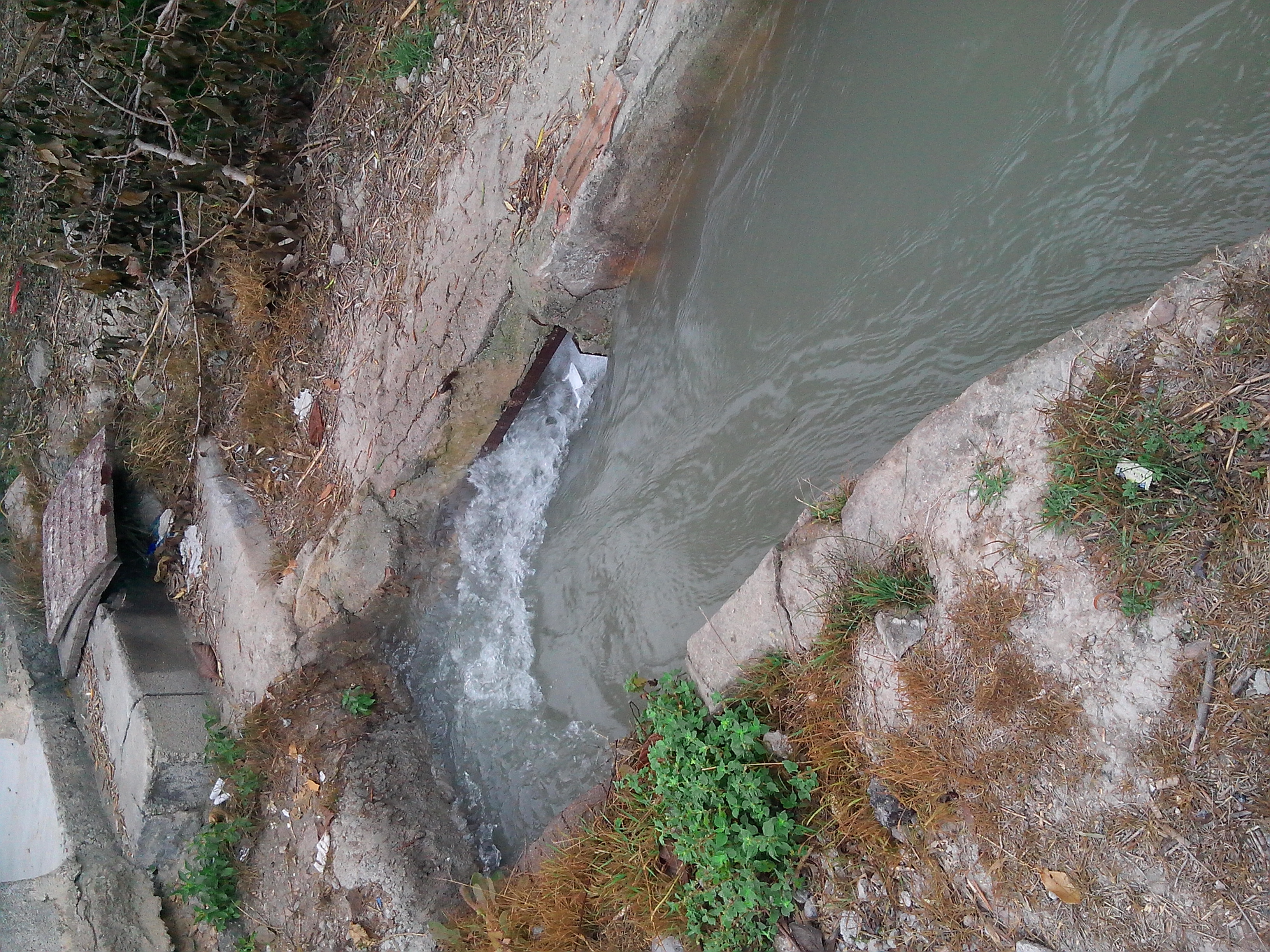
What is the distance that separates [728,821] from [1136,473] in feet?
5.19

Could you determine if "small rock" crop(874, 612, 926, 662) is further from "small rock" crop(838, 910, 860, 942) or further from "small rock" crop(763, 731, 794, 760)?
"small rock" crop(838, 910, 860, 942)

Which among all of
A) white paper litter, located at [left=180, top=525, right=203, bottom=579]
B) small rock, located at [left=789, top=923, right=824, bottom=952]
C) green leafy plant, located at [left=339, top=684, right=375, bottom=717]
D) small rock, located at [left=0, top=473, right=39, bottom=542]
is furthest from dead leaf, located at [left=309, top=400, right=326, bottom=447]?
small rock, located at [left=789, top=923, right=824, bottom=952]

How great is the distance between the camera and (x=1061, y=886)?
Answer: 2092 millimetres

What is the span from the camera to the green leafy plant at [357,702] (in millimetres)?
3818

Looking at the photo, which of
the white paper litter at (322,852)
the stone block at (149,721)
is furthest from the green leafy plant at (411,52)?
the white paper litter at (322,852)

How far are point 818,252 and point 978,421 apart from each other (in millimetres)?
929

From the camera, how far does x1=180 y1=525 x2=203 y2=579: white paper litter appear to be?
4648 mm

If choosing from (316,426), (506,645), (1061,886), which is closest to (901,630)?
(1061,886)

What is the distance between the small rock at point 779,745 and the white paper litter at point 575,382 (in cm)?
166

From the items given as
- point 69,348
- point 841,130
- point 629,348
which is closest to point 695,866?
point 629,348

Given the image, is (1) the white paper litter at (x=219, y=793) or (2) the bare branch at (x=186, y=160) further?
(1) the white paper litter at (x=219, y=793)

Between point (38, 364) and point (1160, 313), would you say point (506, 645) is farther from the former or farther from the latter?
point (38, 364)

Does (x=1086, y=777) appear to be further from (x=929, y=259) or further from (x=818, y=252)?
(x=818, y=252)

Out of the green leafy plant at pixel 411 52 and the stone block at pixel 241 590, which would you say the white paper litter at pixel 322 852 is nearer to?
the stone block at pixel 241 590
